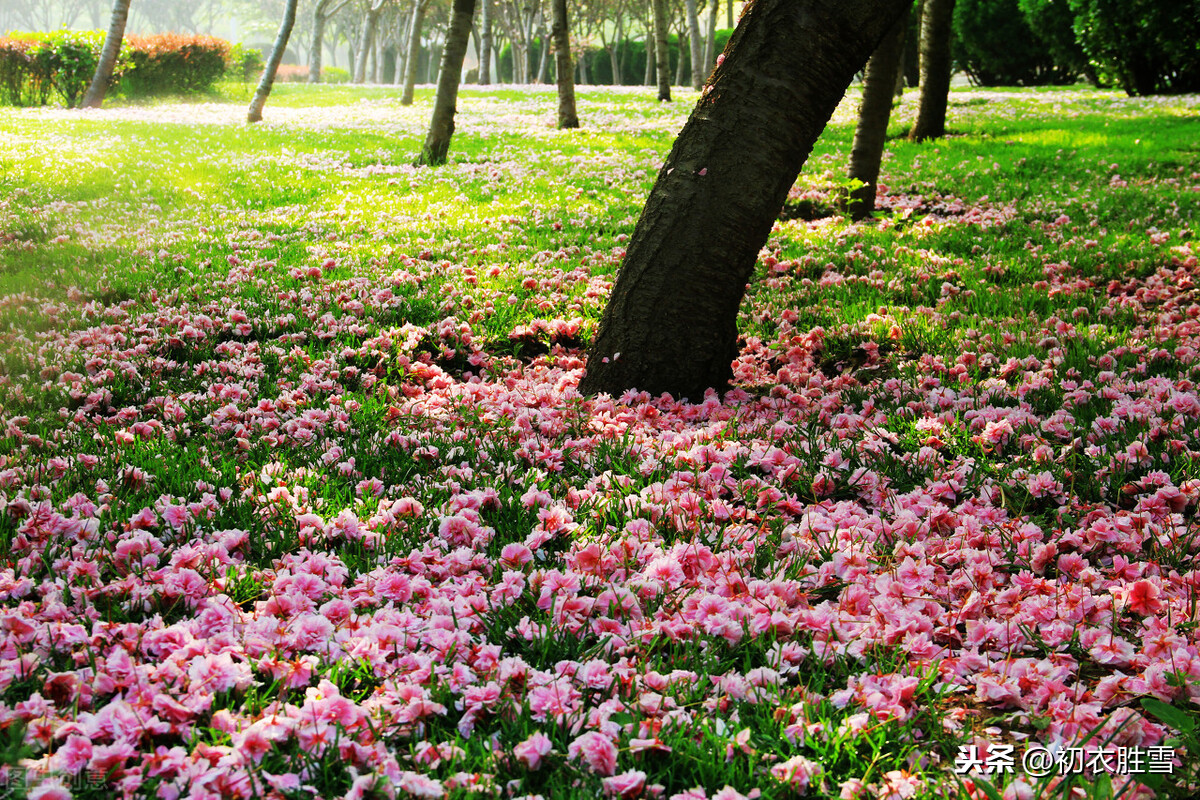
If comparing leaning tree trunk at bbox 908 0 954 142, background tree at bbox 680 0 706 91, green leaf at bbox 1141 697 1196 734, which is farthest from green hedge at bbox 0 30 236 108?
green leaf at bbox 1141 697 1196 734

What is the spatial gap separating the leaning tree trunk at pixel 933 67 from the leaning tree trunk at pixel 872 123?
4.92 meters

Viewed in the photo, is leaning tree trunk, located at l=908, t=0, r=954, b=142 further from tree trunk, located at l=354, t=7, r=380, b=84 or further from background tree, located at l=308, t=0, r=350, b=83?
tree trunk, located at l=354, t=7, r=380, b=84

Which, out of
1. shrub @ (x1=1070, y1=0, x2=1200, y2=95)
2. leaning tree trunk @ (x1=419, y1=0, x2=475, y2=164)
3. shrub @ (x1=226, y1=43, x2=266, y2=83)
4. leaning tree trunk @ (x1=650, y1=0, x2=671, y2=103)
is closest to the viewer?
leaning tree trunk @ (x1=419, y1=0, x2=475, y2=164)

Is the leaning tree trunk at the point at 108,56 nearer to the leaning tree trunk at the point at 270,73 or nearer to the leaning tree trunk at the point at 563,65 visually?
the leaning tree trunk at the point at 270,73

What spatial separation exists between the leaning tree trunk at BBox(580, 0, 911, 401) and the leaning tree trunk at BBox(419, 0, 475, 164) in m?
8.51

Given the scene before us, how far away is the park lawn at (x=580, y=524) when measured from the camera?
1.88 meters

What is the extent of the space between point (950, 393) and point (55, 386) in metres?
4.71

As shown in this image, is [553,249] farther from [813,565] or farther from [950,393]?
[813,565]

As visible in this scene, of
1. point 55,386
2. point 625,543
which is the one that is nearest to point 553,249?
point 55,386

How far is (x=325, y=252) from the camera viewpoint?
7.05 m

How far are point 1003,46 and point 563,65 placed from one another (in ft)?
55.7

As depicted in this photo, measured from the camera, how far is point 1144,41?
17.9 m

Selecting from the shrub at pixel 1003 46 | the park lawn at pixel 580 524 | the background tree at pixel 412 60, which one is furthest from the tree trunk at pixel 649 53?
the park lawn at pixel 580 524

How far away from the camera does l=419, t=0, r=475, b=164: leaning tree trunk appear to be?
11.7 meters
